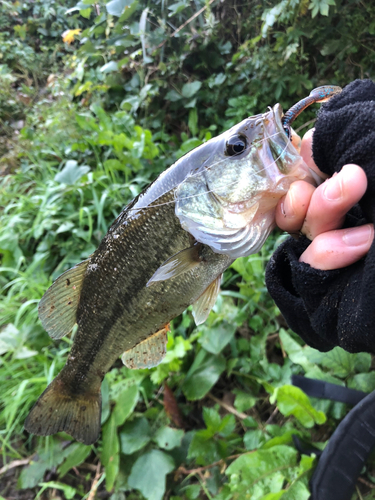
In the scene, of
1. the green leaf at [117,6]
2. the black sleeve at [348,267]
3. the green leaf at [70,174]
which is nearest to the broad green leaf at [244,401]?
the black sleeve at [348,267]

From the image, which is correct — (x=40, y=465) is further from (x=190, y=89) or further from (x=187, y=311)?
(x=190, y=89)

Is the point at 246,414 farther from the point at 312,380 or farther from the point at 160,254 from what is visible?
the point at 160,254

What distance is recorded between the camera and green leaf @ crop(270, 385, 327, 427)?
161cm

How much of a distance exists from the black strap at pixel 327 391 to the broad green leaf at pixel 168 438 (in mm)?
779

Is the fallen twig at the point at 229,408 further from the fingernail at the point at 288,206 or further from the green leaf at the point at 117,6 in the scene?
the green leaf at the point at 117,6

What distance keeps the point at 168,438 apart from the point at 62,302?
1.14 m

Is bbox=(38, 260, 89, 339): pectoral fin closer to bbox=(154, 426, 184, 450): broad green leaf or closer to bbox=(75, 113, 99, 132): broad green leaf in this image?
bbox=(154, 426, 184, 450): broad green leaf

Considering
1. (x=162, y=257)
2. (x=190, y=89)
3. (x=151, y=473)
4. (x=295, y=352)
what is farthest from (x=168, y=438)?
(x=190, y=89)

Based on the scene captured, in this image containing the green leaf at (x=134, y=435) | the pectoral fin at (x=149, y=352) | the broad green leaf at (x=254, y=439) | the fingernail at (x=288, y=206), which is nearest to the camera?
the fingernail at (x=288, y=206)

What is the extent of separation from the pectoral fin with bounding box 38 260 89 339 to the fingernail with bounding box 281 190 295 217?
87cm

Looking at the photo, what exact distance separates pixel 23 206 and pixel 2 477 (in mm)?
2458

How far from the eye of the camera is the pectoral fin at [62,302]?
142 centimetres

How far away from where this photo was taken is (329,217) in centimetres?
90

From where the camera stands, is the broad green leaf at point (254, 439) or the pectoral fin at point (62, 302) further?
the broad green leaf at point (254, 439)
